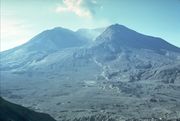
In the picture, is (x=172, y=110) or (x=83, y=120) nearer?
(x=83, y=120)

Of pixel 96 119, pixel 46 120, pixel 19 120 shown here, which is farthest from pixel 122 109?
pixel 19 120

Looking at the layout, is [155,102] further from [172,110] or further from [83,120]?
[83,120]

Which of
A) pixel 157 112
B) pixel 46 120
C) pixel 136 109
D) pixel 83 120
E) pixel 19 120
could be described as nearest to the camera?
pixel 19 120

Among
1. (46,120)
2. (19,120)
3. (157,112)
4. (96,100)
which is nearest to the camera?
(19,120)

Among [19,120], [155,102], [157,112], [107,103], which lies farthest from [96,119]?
[19,120]

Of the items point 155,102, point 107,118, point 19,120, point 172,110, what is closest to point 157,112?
point 172,110

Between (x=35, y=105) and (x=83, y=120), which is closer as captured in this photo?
(x=83, y=120)

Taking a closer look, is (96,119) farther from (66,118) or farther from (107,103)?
(107,103)

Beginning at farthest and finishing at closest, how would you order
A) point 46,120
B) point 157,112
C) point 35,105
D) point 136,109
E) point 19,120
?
1. point 35,105
2. point 136,109
3. point 157,112
4. point 46,120
5. point 19,120

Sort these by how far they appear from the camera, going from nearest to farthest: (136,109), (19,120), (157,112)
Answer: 1. (19,120)
2. (157,112)
3. (136,109)
